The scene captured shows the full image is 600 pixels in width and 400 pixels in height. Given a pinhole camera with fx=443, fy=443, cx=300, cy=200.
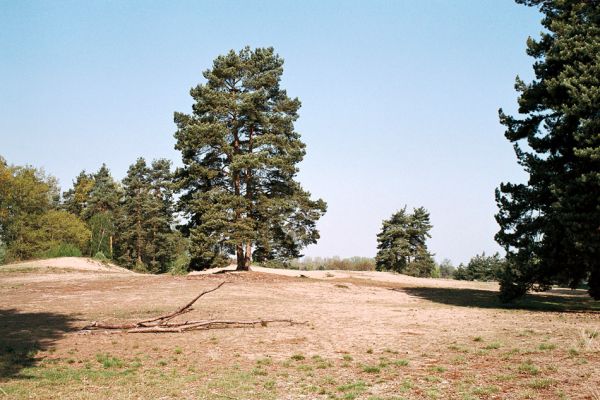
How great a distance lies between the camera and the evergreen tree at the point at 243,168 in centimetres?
3030

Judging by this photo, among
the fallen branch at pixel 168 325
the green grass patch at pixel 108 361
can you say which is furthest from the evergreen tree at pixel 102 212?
the green grass patch at pixel 108 361

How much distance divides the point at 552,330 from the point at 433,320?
3684 millimetres

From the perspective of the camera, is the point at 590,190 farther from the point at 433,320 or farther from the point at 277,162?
the point at 277,162

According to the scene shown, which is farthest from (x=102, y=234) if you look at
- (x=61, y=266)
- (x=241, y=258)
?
(x=241, y=258)

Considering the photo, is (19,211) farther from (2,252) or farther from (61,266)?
(61,266)

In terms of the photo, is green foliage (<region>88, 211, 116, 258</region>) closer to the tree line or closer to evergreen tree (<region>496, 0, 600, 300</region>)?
the tree line

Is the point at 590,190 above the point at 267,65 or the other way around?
the other way around

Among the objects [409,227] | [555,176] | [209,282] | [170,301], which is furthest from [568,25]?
[409,227]

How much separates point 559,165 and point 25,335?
20.8 meters

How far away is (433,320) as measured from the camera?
49.1 ft

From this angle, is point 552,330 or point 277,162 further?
point 277,162

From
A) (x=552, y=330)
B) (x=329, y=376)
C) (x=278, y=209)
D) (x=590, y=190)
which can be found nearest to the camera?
(x=329, y=376)

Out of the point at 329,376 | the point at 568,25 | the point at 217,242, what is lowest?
the point at 329,376

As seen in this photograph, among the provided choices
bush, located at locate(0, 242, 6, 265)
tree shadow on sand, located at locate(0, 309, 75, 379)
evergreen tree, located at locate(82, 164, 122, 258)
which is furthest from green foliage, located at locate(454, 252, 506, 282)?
bush, located at locate(0, 242, 6, 265)
